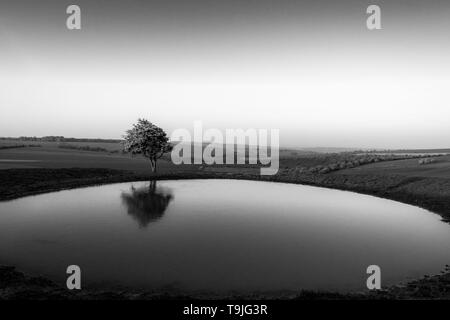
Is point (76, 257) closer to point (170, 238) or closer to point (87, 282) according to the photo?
point (87, 282)

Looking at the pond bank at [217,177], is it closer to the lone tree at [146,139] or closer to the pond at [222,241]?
the pond at [222,241]

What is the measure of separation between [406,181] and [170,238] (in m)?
39.9

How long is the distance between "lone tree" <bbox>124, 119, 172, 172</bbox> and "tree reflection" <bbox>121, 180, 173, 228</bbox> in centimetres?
1671

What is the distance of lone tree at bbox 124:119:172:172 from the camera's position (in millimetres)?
63844

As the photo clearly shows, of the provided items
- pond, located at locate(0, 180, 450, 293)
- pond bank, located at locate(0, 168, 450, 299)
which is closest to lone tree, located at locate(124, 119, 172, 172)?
pond bank, located at locate(0, 168, 450, 299)

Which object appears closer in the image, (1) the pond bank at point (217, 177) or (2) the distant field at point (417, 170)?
(1) the pond bank at point (217, 177)

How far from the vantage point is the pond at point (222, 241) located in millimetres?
16859

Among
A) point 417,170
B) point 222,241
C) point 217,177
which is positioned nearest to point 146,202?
point 222,241

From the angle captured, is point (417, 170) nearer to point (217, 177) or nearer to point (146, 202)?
point (217, 177)

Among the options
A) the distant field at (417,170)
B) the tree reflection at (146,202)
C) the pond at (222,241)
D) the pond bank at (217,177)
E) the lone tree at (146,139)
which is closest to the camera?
the pond bank at (217,177)

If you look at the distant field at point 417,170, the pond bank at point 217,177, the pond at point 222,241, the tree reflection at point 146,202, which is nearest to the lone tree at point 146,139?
the pond bank at point 217,177

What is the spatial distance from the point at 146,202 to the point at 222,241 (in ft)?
56.3

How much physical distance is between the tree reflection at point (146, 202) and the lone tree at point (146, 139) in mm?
16714
